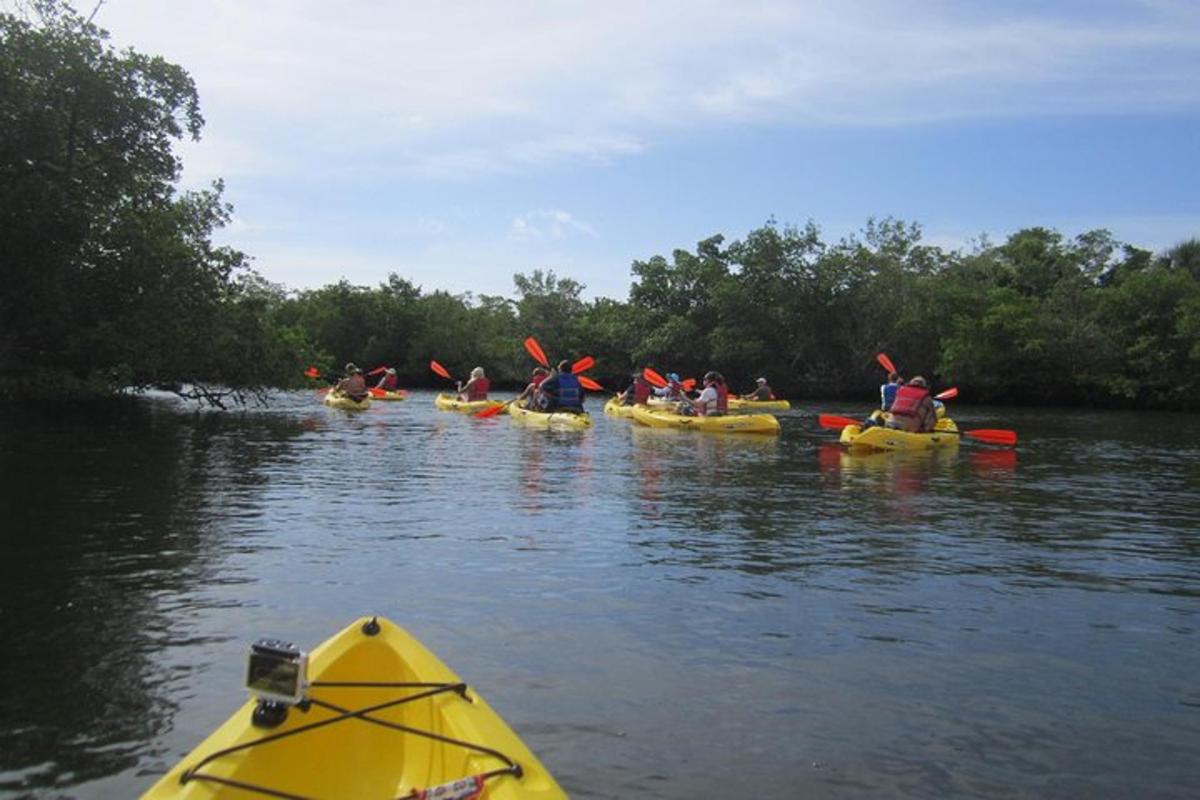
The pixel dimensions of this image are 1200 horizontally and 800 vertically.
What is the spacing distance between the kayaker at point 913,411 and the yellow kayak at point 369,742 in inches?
615

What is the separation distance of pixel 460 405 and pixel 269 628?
73.1ft

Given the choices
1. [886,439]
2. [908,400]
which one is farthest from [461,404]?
[908,400]

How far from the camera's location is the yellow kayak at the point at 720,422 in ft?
71.2

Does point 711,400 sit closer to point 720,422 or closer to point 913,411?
point 720,422

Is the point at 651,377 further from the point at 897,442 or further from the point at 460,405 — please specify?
the point at 897,442

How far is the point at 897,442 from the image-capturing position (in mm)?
18312

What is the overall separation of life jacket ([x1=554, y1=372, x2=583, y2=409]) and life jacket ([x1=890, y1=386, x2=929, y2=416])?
23.7 ft

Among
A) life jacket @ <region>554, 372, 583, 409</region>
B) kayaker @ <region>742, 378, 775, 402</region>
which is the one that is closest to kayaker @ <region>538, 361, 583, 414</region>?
life jacket @ <region>554, 372, 583, 409</region>

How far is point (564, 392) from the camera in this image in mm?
22891

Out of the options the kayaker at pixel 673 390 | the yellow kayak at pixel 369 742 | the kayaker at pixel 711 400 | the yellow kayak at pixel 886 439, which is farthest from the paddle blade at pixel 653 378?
the yellow kayak at pixel 369 742

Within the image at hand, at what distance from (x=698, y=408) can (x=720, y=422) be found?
1141 millimetres

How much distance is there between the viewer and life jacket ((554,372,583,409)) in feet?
74.9

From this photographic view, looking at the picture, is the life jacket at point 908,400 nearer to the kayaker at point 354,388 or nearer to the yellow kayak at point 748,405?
the yellow kayak at point 748,405

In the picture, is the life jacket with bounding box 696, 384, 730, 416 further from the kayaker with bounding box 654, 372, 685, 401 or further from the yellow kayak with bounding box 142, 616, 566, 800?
the yellow kayak with bounding box 142, 616, 566, 800
